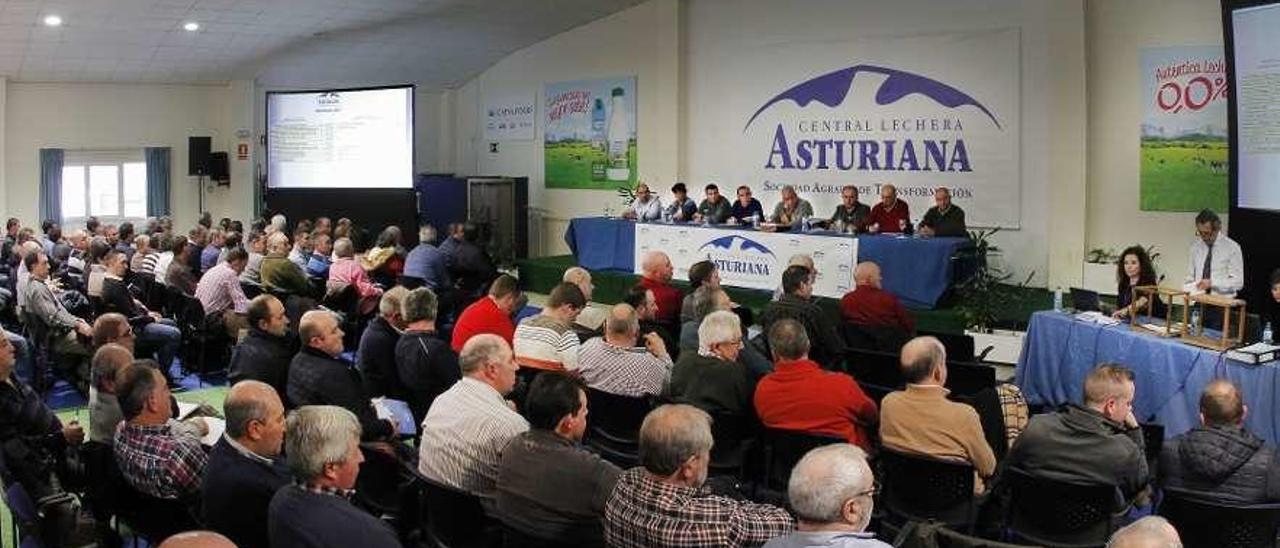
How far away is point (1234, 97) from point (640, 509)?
24.5 ft

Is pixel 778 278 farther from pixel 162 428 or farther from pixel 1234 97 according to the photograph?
pixel 162 428

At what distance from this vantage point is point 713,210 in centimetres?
1263

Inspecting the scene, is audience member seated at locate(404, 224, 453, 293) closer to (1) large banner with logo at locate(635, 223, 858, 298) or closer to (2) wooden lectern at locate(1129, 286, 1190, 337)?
(1) large banner with logo at locate(635, 223, 858, 298)

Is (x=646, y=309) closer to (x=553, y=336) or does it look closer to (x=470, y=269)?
(x=553, y=336)

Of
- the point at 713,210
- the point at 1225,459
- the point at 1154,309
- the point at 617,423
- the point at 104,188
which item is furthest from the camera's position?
the point at 104,188

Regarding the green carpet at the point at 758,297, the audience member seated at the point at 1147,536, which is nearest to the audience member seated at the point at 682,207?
the green carpet at the point at 758,297

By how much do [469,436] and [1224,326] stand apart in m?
4.17

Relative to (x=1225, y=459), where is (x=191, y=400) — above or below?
below

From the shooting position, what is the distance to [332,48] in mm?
15297

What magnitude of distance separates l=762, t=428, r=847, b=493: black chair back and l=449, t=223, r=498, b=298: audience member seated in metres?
6.20

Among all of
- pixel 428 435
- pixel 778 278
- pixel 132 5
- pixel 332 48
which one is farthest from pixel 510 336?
pixel 332 48

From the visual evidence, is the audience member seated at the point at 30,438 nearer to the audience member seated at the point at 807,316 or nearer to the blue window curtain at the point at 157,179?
the audience member seated at the point at 807,316

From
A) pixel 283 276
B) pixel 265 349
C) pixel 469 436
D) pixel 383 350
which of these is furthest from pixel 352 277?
pixel 469 436

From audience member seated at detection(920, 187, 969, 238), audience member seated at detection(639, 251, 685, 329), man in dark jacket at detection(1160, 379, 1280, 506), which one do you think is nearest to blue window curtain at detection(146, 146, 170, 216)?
audience member seated at detection(639, 251, 685, 329)
